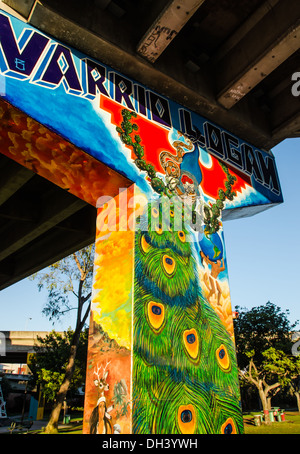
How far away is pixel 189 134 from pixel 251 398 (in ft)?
158

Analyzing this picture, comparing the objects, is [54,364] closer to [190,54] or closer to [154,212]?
[154,212]

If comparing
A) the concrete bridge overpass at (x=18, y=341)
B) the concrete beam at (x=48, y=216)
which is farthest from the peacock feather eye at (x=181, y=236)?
the concrete bridge overpass at (x=18, y=341)

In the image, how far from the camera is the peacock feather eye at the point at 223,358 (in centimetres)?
530

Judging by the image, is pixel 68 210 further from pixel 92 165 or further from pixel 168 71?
pixel 168 71

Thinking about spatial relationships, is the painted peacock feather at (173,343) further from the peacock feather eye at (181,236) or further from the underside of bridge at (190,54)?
the underside of bridge at (190,54)

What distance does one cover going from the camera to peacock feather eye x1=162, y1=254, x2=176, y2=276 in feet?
17.0

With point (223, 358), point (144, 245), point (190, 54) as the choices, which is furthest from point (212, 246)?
point (190, 54)

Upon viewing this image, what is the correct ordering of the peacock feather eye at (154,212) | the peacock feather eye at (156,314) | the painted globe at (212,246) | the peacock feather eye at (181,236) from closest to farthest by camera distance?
1. the peacock feather eye at (156,314)
2. the peacock feather eye at (154,212)
3. the peacock feather eye at (181,236)
4. the painted globe at (212,246)

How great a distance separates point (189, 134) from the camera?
6.62 metres

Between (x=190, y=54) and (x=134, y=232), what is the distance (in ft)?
12.4

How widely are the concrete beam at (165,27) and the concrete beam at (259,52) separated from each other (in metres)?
1.44

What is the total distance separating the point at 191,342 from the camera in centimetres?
501
